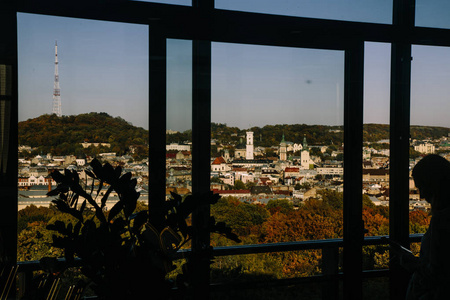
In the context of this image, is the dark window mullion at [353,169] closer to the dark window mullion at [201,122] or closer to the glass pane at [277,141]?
the glass pane at [277,141]

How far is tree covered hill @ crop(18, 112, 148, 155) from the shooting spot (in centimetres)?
230

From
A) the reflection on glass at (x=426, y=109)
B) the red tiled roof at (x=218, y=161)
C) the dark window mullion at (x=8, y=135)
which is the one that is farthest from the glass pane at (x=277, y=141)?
the dark window mullion at (x=8, y=135)

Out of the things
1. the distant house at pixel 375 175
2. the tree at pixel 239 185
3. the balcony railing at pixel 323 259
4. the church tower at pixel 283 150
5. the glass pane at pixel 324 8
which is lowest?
the balcony railing at pixel 323 259

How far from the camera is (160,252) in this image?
5.91 ft

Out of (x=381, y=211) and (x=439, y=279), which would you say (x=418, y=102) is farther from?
(x=439, y=279)

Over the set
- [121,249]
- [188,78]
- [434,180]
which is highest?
[188,78]

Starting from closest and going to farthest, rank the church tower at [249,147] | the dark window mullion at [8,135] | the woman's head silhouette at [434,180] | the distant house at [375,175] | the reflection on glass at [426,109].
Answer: the woman's head silhouette at [434,180], the dark window mullion at [8,135], the church tower at [249,147], the distant house at [375,175], the reflection on glass at [426,109]

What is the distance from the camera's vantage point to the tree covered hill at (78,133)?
7.54 ft

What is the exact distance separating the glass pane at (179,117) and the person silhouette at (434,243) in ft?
4.51

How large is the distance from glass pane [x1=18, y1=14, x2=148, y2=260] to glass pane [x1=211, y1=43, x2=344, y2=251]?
0.53 meters

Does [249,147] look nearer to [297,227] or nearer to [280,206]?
[280,206]

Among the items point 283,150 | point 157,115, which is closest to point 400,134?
point 283,150

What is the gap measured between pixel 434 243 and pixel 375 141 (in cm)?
122

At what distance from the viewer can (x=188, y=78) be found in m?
2.44
